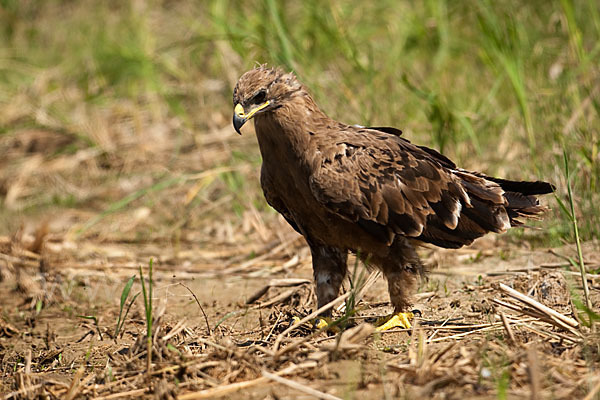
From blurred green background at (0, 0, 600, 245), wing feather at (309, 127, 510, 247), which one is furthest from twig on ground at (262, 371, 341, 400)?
blurred green background at (0, 0, 600, 245)

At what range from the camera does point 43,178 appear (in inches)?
301

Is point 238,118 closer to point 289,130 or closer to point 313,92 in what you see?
point 289,130

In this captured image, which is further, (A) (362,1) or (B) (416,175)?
(A) (362,1)

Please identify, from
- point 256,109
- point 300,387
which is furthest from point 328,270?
point 300,387

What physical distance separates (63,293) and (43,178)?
2.91 m

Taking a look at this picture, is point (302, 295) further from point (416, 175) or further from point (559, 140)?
point (559, 140)

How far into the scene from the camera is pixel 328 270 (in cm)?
398

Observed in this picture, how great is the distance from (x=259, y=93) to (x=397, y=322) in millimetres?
1285

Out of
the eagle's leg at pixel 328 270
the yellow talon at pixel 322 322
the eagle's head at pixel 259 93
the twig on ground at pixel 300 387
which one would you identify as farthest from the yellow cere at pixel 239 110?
the twig on ground at pixel 300 387

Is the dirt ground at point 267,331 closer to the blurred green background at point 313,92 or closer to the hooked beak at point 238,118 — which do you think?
the blurred green background at point 313,92

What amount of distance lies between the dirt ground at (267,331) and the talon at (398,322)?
0.22 feet

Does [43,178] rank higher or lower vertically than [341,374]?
higher

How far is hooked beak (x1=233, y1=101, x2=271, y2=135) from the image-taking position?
3631 millimetres

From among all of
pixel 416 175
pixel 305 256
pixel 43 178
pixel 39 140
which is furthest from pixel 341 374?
pixel 39 140
